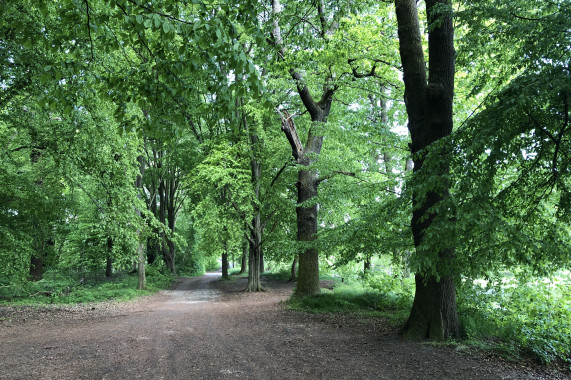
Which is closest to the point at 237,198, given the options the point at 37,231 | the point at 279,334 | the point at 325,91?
the point at 325,91

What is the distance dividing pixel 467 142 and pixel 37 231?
13.3 metres

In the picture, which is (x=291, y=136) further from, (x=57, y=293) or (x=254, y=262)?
(x=57, y=293)

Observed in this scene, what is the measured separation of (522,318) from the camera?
6.54 metres

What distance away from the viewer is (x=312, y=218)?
1231cm

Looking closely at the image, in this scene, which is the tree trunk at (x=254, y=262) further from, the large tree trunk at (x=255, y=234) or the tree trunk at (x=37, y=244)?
the tree trunk at (x=37, y=244)

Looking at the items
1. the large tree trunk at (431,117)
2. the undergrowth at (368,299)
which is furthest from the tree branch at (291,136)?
the large tree trunk at (431,117)

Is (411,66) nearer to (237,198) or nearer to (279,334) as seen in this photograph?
(279,334)

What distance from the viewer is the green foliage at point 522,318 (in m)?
5.77

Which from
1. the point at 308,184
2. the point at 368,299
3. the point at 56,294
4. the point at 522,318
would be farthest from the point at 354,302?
the point at 56,294

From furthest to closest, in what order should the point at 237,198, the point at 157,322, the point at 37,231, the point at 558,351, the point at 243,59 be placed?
the point at 237,198 < the point at 37,231 < the point at 157,322 < the point at 558,351 < the point at 243,59

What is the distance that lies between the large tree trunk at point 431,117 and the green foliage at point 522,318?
443 millimetres

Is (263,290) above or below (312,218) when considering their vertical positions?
below

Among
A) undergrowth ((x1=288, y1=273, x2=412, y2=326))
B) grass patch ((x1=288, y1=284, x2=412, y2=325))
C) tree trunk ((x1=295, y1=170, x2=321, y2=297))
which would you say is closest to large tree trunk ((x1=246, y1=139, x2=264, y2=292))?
tree trunk ((x1=295, y1=170, x2=321, y2=297))

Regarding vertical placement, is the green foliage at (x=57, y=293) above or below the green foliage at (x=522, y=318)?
below
